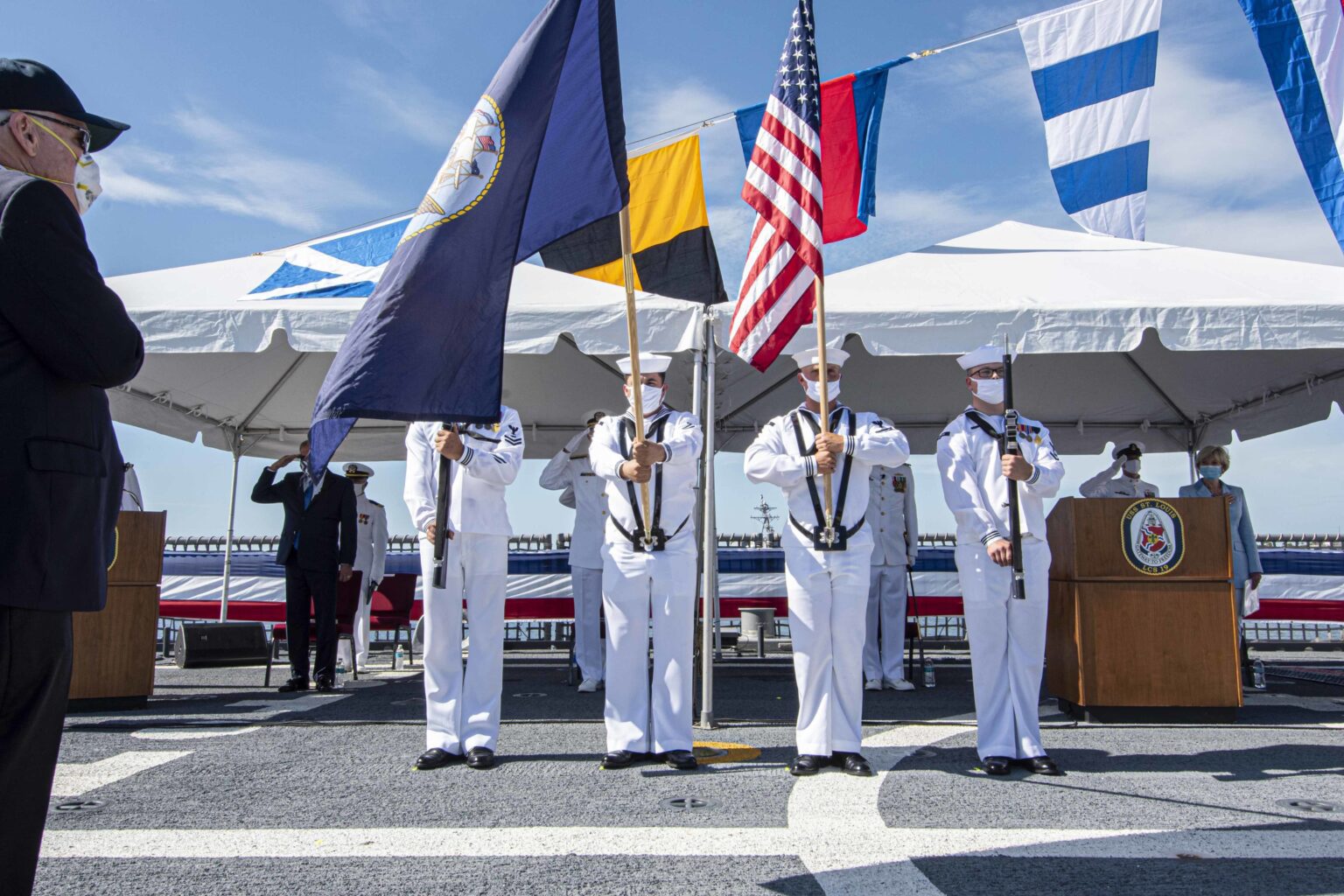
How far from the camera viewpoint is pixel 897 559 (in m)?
9.11

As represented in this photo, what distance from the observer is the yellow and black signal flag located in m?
7.07

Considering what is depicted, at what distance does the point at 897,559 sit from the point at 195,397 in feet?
23.3

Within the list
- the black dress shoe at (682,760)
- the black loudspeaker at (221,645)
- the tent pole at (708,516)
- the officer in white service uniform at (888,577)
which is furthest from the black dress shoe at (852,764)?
the black loudspeaker at (221,645)

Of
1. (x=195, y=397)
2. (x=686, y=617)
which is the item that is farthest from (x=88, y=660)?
(x=686, y=617)

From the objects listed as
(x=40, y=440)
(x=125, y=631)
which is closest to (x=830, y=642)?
(x=40, y=440)

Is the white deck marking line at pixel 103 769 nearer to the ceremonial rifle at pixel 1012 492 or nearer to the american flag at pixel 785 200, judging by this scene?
the american flag at pixel 785 200

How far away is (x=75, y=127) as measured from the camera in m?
2.32

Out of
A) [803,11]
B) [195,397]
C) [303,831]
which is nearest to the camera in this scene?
[303,831]

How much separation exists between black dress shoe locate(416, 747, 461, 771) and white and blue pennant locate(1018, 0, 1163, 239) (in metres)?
6.60

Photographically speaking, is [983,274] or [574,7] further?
[983,274]

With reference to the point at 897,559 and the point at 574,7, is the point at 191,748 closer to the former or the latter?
the point at 574,7

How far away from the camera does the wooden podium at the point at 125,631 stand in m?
7.12

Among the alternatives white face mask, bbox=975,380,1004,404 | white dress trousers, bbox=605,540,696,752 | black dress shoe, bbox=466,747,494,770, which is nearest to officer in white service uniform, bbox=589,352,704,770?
white dress trousers, bbox=605,540,696,752

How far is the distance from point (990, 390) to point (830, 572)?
140 cm
